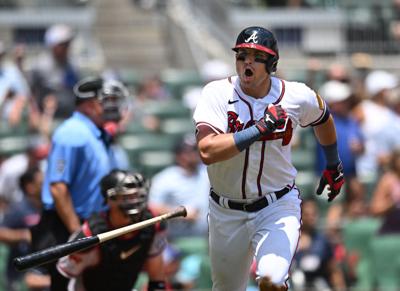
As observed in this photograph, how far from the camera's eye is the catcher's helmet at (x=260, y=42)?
6309 mm

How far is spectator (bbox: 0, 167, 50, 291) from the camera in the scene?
9.83m

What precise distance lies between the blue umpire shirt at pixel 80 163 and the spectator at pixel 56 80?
3580mm

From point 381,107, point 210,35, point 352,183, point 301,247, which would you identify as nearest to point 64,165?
point 301,247

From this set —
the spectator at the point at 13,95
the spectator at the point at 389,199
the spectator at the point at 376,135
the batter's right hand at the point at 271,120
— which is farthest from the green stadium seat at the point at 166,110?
the batter's right hand at the point at 271,120

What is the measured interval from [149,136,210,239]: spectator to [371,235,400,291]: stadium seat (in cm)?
152

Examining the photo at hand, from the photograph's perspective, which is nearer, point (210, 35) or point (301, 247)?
point (301, 247)

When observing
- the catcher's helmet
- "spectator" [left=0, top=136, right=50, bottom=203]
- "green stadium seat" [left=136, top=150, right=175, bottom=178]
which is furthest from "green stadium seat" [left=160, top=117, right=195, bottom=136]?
the catcher's helmet

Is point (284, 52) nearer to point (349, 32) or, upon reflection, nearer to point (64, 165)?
point (349, 32)

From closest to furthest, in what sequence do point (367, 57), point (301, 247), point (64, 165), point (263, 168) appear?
point (263, 168), point (64, 165), point (301, 247), point (367, 57)

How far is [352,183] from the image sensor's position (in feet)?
38.0

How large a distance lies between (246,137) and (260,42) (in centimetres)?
54

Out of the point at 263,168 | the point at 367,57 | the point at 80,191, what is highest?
the point at 263,168

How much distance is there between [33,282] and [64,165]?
64.4 inches

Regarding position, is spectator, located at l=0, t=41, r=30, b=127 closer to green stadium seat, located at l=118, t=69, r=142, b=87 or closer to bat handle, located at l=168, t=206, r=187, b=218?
green stadium seat, located at l=118, t=69, r=142, b=87
